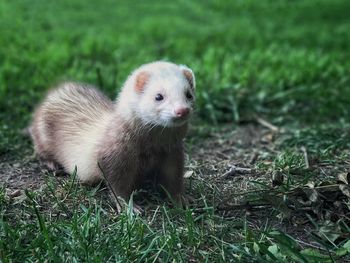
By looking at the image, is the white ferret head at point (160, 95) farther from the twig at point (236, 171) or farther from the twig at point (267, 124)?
the twig at point (267, 124)

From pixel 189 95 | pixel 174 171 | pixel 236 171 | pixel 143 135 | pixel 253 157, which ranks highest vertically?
pixel 189 95

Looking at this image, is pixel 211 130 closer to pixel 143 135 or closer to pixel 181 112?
pixel 143 135

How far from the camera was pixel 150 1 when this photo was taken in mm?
12367

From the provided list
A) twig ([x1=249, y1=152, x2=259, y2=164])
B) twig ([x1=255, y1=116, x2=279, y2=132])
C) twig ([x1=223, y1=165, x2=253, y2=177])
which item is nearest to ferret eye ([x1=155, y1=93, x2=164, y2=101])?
twig ([x1=223, y1=165, x2=253, y2=177])

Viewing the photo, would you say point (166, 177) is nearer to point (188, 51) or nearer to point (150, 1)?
point (188, 51)

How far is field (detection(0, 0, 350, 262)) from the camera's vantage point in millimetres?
3867

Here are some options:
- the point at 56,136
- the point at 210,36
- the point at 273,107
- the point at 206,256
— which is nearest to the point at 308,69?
the point at 273,107

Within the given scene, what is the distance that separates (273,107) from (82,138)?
3005 millimetres

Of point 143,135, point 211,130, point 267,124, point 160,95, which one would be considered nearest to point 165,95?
point 160,95

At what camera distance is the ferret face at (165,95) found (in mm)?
4289

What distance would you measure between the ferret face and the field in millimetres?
561

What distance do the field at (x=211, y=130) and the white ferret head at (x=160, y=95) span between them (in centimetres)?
56

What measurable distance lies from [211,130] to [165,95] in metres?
2.23

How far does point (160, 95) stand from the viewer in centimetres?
442
